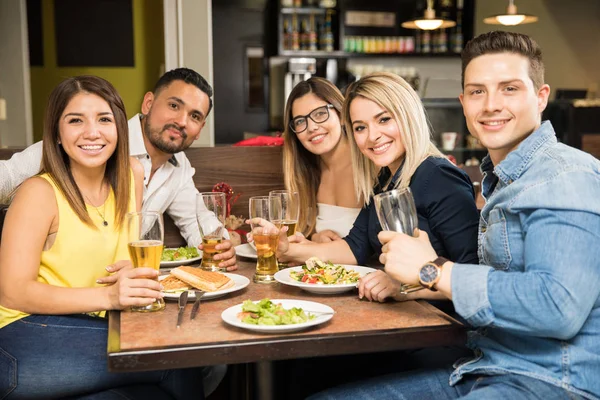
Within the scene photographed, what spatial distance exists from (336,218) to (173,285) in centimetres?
126

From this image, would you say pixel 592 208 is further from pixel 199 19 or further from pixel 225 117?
pixel 225 117

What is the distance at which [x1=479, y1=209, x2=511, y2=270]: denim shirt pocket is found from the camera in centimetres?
155

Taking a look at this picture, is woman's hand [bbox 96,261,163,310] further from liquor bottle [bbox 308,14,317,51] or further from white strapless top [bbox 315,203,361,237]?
liquor bottle [bbox 308,14,317,51]

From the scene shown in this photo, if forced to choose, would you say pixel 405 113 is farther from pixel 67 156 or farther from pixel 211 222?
pixel 67 156

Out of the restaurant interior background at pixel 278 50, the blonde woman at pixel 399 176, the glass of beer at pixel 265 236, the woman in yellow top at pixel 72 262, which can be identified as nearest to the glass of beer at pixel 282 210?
the glass of beer at pixel 265 236

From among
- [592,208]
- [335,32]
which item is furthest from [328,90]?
[335,32]

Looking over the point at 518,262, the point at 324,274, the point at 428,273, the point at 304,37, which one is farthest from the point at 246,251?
the point at 304,37

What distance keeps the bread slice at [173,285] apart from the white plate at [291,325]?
0.81 ft

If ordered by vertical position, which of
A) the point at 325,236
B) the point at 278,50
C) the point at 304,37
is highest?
the point at 304,37

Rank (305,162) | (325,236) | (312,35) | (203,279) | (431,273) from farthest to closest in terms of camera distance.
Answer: (312,35), (305,162), (325,236), (203,279), (431,273)

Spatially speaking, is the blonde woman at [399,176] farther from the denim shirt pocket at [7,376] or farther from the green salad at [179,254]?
the denim shirt pocket at [7,376]

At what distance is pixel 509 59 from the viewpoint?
1613mm

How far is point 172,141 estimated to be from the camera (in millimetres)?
3000

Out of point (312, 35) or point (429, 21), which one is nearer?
point (429, 21)
